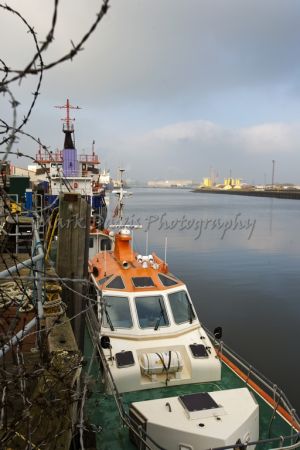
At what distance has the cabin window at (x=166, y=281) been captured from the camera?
28.2ft

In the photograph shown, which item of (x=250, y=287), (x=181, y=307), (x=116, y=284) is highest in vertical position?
(x=116, y=284)

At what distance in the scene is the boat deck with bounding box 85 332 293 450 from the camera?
239 inches

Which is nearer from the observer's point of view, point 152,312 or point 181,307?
point 152,312

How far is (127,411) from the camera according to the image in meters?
6.65

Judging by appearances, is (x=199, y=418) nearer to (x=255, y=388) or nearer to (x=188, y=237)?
(x=255, y=388)

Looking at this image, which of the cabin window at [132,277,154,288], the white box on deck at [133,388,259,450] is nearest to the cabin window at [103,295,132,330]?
the cabin window at [132,277,154,288]

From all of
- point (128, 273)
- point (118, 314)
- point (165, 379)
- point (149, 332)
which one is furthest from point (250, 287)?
point (165, 379)

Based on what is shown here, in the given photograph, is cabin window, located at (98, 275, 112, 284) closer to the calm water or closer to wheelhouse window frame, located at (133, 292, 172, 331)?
wheelhouse window frame, located at (133, 292, 172, 331)

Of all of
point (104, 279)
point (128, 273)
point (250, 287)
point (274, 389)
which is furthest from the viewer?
point (250, 287)

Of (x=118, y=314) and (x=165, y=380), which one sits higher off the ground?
(x=118, y=314)

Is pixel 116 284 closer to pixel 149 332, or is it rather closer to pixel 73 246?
pixel 149 332

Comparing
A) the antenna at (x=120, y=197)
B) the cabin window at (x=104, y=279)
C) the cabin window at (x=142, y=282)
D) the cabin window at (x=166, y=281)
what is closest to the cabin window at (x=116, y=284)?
the cabin window at (x=104, y=279)

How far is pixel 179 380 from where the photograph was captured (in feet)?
24.1

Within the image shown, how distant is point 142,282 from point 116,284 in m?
0.59
